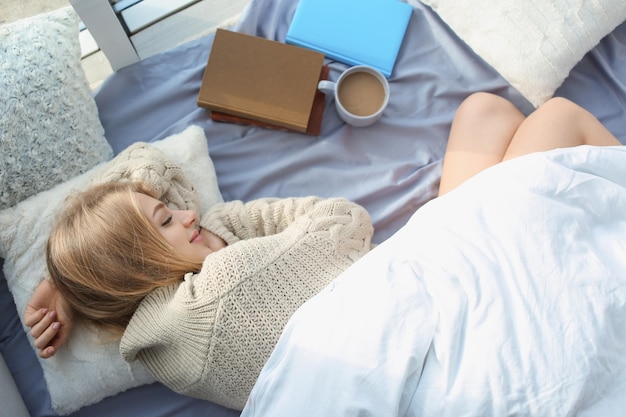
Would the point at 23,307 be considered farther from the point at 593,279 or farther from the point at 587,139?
the point at 587,139

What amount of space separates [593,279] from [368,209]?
468 millimetres

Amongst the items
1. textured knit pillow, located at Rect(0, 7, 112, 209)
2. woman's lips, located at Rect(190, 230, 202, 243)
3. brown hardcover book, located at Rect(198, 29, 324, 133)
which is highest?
textured knit pillow, located at Rect(0, 7, 112, 209)

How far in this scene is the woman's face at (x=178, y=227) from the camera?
2.84ft

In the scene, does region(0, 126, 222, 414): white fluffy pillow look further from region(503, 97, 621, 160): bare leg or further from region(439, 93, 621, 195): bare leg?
region(503, 97, 621, 160): bare leg

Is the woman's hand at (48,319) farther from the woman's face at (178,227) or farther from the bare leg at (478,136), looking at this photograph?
the bare leg at (478,136)

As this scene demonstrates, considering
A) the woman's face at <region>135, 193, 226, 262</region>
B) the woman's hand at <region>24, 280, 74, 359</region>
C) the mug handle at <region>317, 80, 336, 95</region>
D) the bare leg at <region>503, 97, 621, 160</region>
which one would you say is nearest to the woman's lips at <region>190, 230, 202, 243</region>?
the woman's face at <region>135, 193, 226, 262</region>

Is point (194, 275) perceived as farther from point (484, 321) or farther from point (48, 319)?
point (484, 321)

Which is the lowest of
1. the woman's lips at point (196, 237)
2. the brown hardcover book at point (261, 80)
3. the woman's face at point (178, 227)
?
the woman's lips at point (196, 237)

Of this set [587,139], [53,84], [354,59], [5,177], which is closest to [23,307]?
[5,177]

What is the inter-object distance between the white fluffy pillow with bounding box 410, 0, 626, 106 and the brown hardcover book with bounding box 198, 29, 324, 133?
0.36 metres

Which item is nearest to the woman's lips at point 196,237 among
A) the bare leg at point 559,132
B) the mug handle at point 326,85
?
the mug handle at point 326,85

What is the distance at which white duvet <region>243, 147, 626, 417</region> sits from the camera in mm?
646

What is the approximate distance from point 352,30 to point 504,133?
40 centimetres

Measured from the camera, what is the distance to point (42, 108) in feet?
3.10
